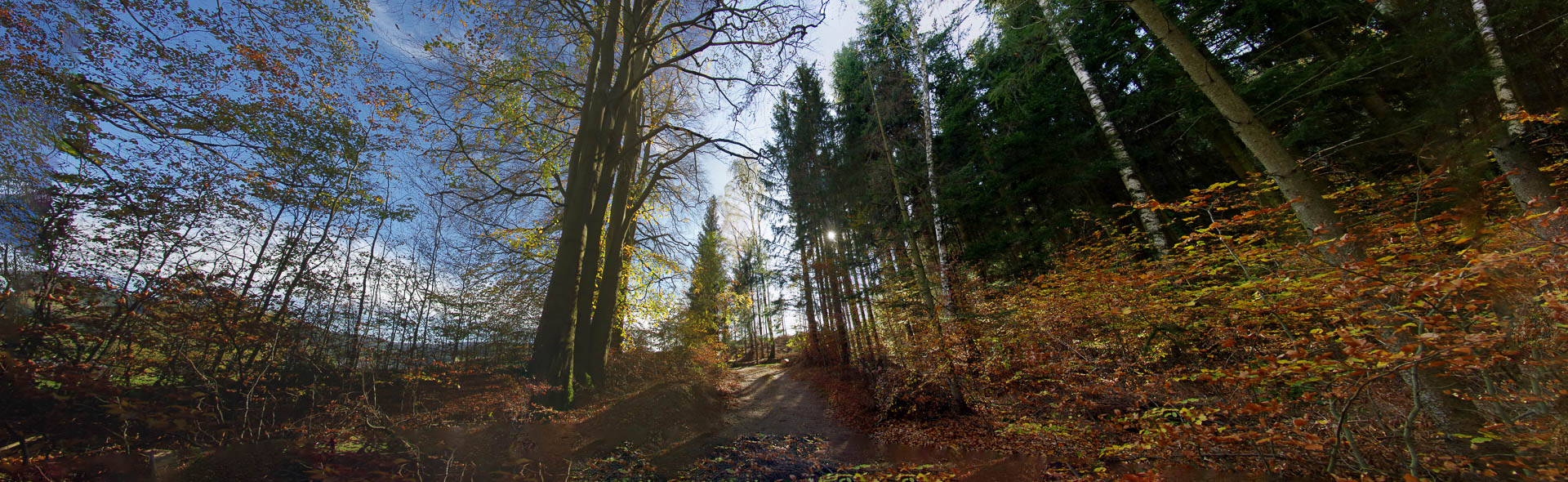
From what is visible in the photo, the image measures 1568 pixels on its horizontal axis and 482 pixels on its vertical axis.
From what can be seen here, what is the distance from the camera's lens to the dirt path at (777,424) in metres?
6.14

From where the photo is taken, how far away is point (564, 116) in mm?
8719

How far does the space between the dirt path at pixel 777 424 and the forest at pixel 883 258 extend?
0.14 metres

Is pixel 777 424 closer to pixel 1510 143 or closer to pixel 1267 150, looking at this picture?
pixel 1267 150

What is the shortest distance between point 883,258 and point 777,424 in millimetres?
5958

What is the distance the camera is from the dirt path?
614cm

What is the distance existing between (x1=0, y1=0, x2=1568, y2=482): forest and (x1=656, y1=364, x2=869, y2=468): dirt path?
0.14 meters

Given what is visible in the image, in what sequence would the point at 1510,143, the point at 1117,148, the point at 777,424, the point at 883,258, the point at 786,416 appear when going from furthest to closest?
the point at 883,258 < the point at 786,416 < the point at 777,424 < the point at 1117,148 < the point at 1510,143

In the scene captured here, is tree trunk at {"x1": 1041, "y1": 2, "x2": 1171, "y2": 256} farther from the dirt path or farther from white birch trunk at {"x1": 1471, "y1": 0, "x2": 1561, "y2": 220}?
the dirt path

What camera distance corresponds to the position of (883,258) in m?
12.4

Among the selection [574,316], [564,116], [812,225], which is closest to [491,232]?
[564,116]

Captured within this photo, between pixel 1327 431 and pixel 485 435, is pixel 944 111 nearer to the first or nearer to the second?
pixel 1327 431

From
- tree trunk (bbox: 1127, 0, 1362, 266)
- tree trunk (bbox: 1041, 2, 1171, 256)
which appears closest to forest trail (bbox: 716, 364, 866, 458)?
tree trunk (bbox: 1127, 0, 1362, 266)

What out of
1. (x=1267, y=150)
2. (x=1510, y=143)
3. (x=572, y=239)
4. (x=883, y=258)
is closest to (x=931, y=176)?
(x=883, y=258)

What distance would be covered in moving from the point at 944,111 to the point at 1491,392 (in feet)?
34.1
